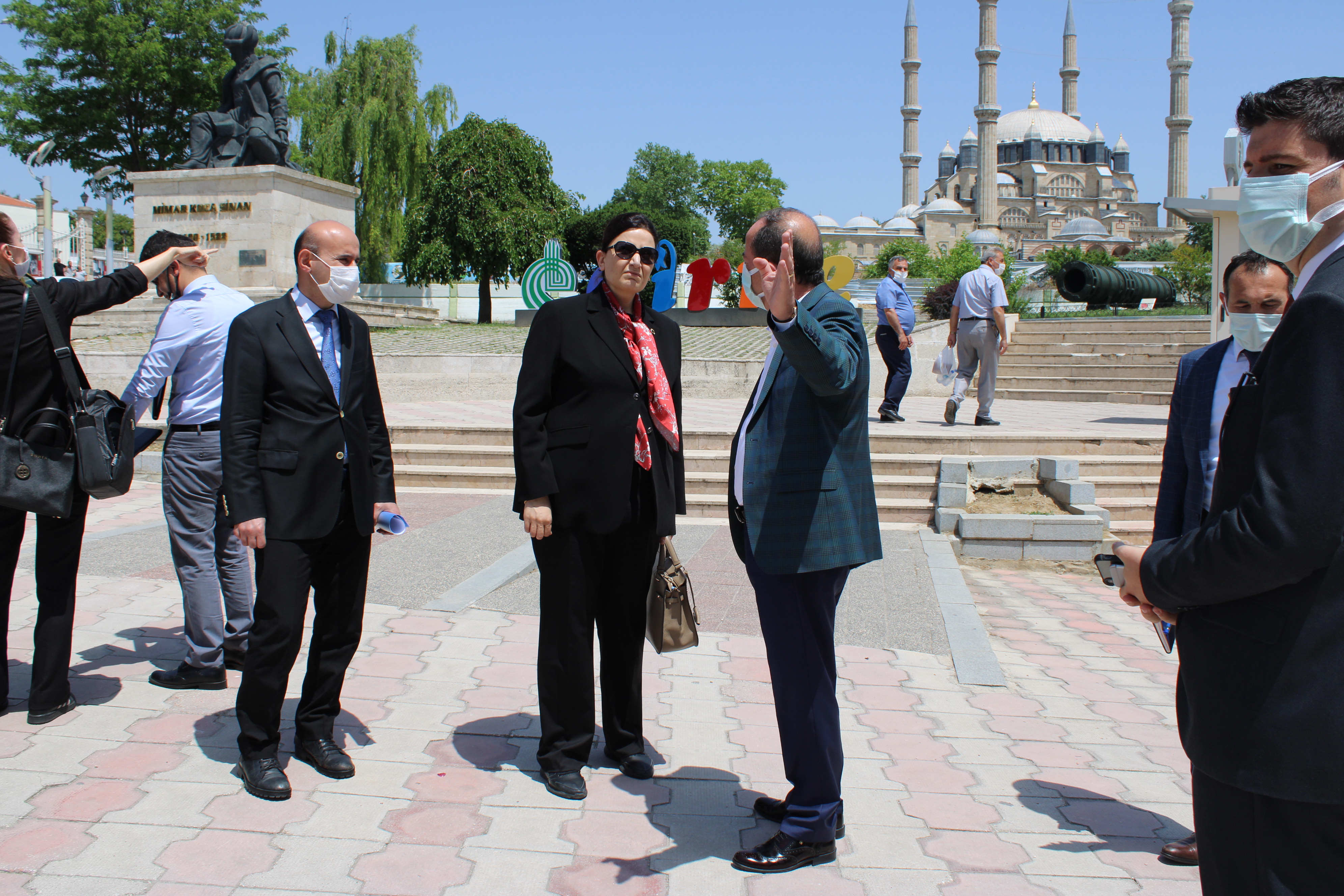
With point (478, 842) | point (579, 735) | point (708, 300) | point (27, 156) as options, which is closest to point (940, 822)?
point (579, 735)

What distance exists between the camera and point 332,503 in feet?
10.8

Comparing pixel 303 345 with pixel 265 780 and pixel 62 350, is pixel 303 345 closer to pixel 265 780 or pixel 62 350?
pixel 62 350

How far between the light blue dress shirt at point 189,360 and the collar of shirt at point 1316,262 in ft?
13.0

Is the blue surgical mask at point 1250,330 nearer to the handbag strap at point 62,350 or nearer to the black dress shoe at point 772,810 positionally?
the black dress shoe at point 772,810

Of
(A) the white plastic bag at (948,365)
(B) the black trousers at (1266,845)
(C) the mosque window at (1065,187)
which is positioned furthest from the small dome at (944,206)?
(B) the black trousers at (1266,845)

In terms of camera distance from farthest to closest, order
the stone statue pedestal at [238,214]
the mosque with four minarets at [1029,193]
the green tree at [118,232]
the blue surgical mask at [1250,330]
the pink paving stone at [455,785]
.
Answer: the mosque with four minarets at [1029,193], the green tree at [118,232], the stone statue pedestal at [238,214], the pink paving stone at [455,785], the blue surgical mask at [1250,330]

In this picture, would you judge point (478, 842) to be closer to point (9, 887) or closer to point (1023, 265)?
point (9, 887)

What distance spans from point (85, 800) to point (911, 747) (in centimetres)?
290

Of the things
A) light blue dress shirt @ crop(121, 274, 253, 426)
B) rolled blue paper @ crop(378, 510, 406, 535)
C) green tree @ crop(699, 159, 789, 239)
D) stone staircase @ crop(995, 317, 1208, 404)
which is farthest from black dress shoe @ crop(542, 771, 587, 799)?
green tree @ crop(699, 159, 789, 239)

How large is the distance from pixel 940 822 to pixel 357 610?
6.97 ft

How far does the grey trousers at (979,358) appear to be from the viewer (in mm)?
10430

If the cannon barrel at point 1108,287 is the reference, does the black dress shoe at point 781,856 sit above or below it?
below

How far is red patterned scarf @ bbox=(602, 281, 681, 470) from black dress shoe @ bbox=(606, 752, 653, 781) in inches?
40.7

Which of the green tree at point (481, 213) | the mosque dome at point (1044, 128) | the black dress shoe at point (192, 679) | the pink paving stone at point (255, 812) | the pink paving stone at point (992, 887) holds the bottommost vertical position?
the pink paving stone at point (992, 887)
